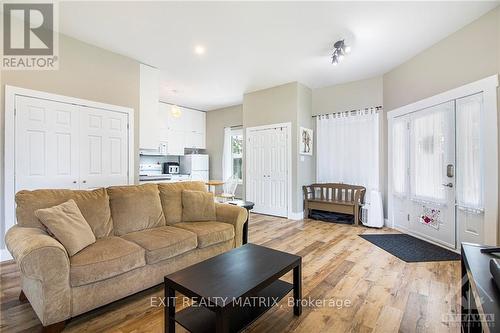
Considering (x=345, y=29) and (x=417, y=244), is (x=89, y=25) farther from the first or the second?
(x=417, y=244)

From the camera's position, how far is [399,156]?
4.10m

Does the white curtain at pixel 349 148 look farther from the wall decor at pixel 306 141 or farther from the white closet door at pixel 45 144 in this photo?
the white closet door at pixel 45 144

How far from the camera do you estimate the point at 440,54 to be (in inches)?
127

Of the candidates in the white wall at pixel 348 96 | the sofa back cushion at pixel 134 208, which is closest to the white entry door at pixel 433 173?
the white wall at pixel 348 96

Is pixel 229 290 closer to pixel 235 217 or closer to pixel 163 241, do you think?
pixel 163 241

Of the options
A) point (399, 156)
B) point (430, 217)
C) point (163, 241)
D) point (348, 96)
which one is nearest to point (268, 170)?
point (348, 96)

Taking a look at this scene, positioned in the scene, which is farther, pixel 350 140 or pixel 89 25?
pixel 350 140

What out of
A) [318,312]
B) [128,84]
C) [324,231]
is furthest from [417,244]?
[128,84]

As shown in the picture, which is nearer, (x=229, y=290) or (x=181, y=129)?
(x=229, y=290)

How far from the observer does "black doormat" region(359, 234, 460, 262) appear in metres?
2.89

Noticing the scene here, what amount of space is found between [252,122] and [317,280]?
12.7 feet

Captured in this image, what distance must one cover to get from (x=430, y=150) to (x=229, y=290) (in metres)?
3.61

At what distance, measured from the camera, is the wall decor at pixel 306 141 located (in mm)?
4875

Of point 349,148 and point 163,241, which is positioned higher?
point 349,148
